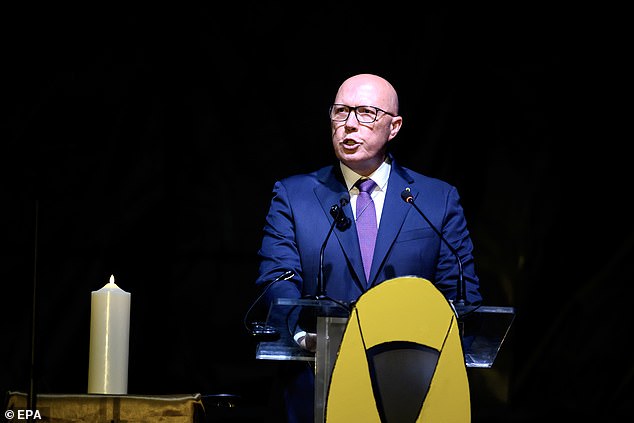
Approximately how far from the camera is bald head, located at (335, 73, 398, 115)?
3.18 meters

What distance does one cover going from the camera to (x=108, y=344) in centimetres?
224

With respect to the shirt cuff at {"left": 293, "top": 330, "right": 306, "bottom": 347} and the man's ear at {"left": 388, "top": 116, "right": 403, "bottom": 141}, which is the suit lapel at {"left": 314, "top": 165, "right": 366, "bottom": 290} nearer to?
the man's ear at {"left": 388, "top": 116, "right": 403, "bottom": 141}

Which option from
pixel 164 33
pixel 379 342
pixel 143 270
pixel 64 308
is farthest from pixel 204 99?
pixel 379 342

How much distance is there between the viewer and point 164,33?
374 centimetres

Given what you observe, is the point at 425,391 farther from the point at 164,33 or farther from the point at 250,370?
the point at 164,33

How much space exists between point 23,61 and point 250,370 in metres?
1.44

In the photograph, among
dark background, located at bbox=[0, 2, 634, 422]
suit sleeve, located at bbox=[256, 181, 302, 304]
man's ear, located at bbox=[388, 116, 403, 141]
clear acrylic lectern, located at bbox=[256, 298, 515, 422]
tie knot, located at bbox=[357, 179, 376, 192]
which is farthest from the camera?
dark background, located at bbox=[0, 2, 634, 422]

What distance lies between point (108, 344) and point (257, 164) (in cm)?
164

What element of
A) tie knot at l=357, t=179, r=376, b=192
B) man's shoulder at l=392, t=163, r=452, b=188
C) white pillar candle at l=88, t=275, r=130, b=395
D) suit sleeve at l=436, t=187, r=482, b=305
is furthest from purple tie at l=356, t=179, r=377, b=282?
white pillar candle at l=88, t=275, r=130, b=395

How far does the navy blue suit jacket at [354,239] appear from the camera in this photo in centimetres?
297

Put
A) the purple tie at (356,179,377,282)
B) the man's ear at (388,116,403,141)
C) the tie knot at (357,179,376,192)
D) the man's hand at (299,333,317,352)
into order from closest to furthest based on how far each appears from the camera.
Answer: the man's hand at (299,333,317,352), the purple tie at (356,179,377,282), the tie knot at (357,179,376,192), the man's ear at (388,116,403,141)

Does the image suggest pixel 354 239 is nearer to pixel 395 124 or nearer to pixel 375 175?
pixel 375 175

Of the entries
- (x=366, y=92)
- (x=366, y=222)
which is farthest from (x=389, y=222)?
(x=366, y=92)

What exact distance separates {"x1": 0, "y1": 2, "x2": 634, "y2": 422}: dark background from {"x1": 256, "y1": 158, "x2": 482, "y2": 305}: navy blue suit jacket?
63 centimetres
